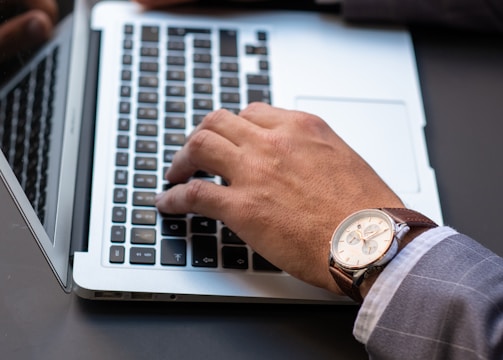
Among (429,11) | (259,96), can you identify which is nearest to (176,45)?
(259,96)

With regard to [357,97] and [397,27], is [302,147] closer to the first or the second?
[357,97]

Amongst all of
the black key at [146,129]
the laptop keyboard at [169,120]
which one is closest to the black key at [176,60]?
the laptop keyboard at [169,120]

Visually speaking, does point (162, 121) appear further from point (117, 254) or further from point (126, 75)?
point (117, 254)

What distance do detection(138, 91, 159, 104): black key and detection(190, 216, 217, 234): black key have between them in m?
0.18

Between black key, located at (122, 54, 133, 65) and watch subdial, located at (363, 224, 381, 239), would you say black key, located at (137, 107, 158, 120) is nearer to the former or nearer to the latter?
black key, located at (122, 54, 133, 65)

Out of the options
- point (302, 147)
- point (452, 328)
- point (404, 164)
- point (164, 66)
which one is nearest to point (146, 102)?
point (164, 66)

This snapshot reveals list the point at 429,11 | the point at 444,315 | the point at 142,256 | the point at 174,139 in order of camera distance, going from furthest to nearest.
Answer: the point at 429,11, the point at 174,139, the point at 142,256, the point at 444,315

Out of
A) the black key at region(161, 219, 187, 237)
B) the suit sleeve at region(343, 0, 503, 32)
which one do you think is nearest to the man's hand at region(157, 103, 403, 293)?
the black key at region(161, 219, 187, 237)

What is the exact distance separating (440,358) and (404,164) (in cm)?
29

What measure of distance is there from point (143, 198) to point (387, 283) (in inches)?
11.3

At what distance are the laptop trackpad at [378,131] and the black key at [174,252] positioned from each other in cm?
25

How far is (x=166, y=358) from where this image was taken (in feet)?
2.47

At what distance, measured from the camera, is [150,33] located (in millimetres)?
979

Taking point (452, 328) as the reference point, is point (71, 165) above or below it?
above
